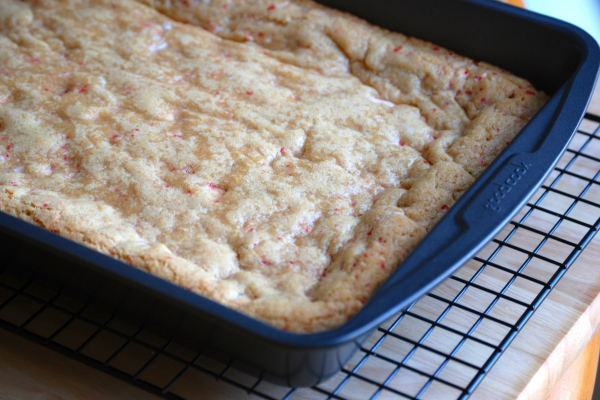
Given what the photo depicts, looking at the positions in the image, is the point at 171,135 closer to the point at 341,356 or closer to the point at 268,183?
the point at 268,183

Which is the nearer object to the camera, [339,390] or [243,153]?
[339,390]

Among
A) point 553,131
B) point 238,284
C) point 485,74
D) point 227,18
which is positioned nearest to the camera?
point 238,284

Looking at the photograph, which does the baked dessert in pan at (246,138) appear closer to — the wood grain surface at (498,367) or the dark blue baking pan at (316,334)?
the dark blue baking pan at (316,334)

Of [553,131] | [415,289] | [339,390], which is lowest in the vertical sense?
[339,390]

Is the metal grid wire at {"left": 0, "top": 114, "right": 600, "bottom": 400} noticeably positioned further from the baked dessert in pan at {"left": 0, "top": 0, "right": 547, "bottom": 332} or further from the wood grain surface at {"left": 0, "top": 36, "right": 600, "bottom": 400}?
the baked dessert in pan at {"left": 0, "top": 0, "right": 547, "bottom": 332}

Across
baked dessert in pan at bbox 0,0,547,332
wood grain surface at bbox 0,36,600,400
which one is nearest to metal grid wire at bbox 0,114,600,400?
wood grain surface at bbox 0,36,600,400

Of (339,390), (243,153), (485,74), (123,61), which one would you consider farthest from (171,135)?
(485,74)

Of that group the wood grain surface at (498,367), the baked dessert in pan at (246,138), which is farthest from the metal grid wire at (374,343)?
the baked dessert in pan at (246,138)
